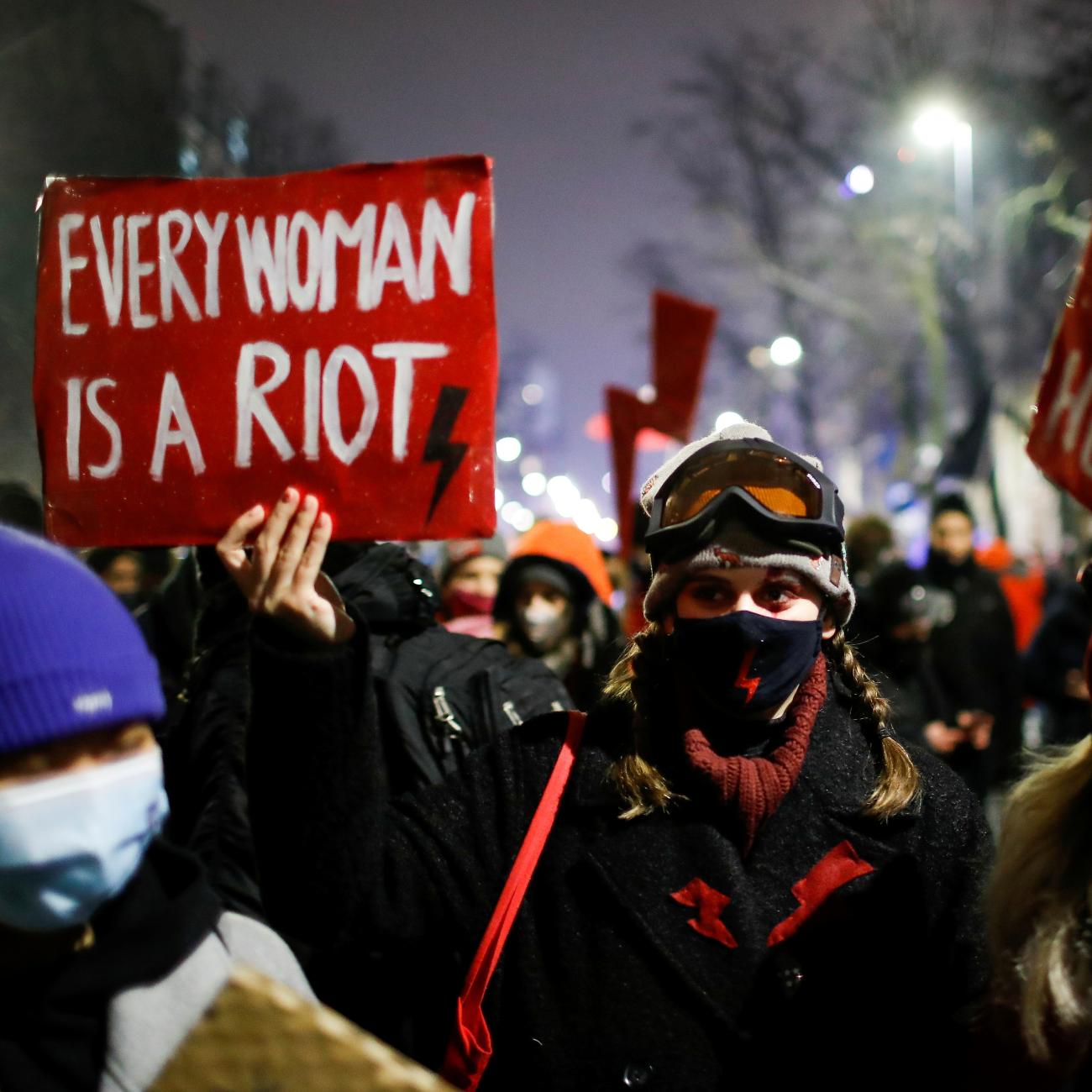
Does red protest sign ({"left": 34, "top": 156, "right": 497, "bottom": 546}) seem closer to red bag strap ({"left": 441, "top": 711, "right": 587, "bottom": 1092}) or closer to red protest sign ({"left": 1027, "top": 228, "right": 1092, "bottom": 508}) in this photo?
red bag strap ({"left": 441, "top": 711, "right": 587, "bottom": 1092})

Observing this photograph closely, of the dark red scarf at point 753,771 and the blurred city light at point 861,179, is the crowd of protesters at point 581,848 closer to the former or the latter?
the dark red scarf at point 753,771

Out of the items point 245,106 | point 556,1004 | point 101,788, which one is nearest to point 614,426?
point 556,1004

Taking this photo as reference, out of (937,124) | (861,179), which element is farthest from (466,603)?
(861,179)

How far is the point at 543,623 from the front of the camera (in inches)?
192

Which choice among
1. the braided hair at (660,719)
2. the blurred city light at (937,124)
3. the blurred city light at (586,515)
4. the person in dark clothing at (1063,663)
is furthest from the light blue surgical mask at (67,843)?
the blurred city light at (586,515)

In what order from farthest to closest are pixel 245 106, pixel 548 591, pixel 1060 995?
pixel 245 106 → pixel 548 591 → pixel 1060 995

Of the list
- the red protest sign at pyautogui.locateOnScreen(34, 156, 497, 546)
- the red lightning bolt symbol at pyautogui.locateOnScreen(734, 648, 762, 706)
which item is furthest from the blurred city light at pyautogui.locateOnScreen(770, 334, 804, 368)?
the red lightning bolt symbol at pyautogui.locateOnScreen(734, 648, 762, 706)

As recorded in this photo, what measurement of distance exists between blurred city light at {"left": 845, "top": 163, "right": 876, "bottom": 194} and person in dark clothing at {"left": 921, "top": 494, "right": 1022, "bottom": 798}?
18982 millimetres

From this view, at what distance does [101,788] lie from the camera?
144 centimetres

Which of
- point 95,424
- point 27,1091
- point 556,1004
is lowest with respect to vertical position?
point 556,1004

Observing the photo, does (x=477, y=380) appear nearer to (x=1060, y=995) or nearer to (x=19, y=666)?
(x=19, y=666)

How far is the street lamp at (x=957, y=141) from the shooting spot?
20.2 metres

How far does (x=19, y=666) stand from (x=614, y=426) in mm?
6521

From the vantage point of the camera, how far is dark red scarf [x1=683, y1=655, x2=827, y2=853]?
2.01 metres
